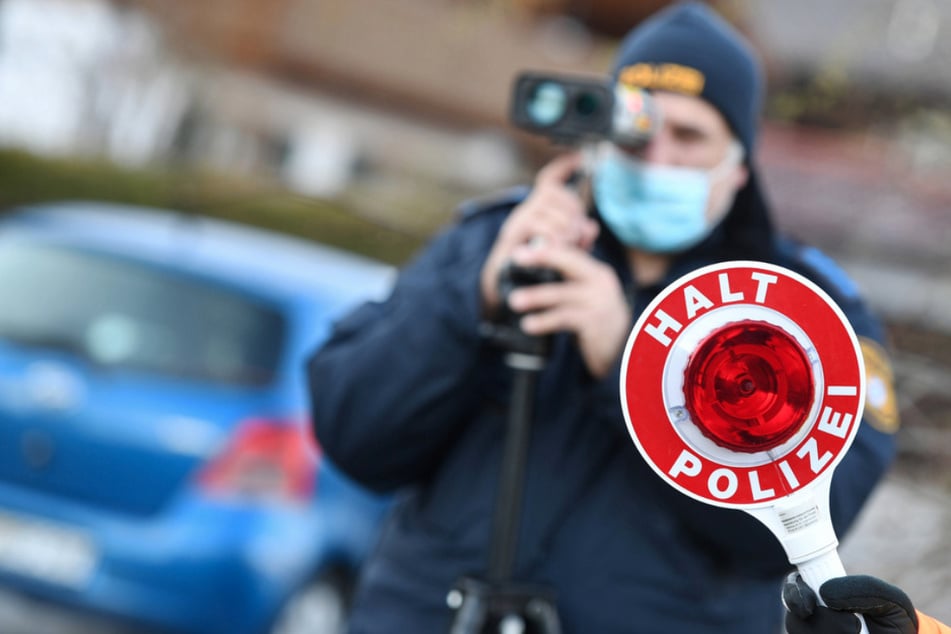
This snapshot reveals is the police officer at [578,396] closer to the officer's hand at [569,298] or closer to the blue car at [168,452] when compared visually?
the officer's hand at [569,298]

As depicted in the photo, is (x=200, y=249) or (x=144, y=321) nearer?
Answer: (x=144, y=321)

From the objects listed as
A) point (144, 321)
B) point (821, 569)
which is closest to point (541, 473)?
point (821, 569)

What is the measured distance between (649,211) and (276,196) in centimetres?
937


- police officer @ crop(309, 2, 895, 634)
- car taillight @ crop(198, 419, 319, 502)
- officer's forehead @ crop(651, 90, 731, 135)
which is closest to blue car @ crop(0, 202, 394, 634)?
car taillight @ crop(198, 419, 319, 502)

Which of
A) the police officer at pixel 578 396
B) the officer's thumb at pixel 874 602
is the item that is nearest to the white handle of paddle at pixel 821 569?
the officer's thumb at pixel 874 602

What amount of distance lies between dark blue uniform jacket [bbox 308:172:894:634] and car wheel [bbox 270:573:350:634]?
6.40 ft

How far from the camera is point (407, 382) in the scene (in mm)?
2174

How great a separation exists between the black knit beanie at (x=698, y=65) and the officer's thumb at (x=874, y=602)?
1397 millimetres

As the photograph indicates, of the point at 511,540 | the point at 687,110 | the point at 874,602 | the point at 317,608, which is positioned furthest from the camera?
the point at 317,608

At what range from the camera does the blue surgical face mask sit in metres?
2.24

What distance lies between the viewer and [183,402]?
4.16 m

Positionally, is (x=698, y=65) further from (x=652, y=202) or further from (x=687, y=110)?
(x=652, y=202)

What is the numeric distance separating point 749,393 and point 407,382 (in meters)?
1.09

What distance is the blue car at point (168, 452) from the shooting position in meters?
4.04
